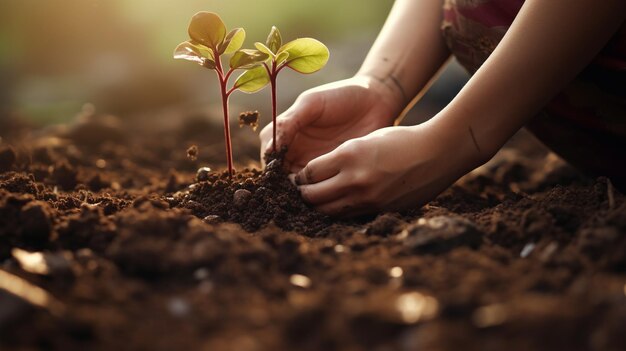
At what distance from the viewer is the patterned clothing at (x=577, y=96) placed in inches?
65.3

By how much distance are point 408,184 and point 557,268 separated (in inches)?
20.2

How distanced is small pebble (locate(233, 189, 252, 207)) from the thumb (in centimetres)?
19

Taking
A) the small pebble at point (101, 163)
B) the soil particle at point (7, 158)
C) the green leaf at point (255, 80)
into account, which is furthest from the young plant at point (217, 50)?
the small pebble at point (101, 163)

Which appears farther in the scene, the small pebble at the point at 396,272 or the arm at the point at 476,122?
the arm at the point at 476,122

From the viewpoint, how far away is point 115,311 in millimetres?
972

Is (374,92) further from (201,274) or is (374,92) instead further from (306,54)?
(201,274)

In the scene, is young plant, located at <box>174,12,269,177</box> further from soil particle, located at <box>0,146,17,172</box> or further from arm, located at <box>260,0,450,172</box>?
soil particle, located at <box>0,146,17,172</box>

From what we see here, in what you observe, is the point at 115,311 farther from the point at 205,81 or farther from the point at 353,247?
the point at 205,81

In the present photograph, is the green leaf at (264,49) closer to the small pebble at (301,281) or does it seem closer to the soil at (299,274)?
the soil at (299,274)

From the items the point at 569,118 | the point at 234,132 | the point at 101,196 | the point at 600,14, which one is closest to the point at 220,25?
the point at 101,196

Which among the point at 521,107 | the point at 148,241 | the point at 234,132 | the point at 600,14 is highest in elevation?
the point at 600,14

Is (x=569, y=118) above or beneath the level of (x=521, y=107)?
beneath

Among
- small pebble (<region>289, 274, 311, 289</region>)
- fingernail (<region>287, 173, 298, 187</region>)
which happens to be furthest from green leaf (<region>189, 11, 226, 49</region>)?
small pebble (<region>289, 274, 311, 289</region>)

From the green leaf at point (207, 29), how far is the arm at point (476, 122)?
1.41ft
